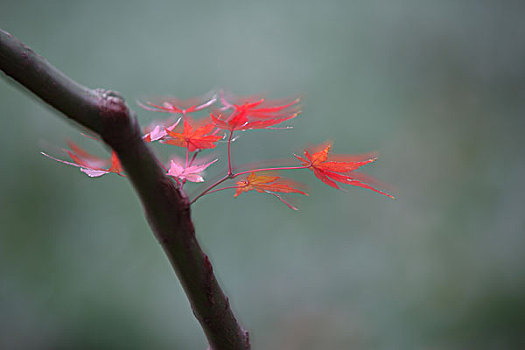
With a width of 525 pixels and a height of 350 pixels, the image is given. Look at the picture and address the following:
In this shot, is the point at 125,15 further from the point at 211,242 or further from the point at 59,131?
the point at 211,242

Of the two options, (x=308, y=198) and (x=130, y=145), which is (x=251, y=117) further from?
(x=308, y=198)

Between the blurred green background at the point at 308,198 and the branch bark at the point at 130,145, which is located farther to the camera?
the blurred green background at the point at 308,198

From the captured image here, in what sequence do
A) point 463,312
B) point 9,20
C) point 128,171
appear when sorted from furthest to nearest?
1. point 9,20
2. point 463,312
3. point 128,171

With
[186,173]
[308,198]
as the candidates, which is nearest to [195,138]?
[186,173]

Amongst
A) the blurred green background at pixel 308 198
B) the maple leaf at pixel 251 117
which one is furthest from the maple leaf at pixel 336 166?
the blurred green background at pixel 308 198

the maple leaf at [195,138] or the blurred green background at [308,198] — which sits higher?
the blurred green background at [308,198]

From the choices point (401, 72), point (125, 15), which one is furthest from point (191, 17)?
point (401, 72)

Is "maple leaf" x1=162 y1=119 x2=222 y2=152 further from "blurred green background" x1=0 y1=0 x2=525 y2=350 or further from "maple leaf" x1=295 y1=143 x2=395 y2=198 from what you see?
"blurred green background" x1=0 y1=0 x2=525 y2=350

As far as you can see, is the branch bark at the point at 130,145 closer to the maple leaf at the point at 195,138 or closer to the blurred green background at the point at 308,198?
the maple leaf at the point at 195,138
